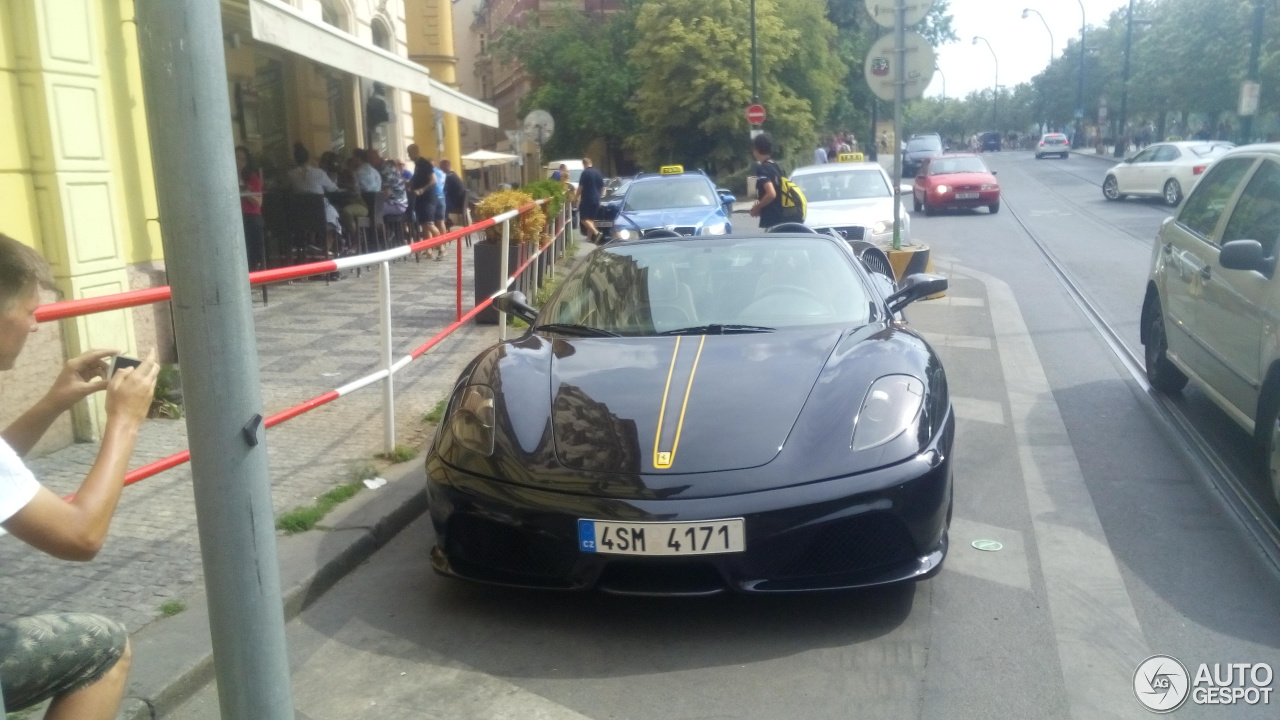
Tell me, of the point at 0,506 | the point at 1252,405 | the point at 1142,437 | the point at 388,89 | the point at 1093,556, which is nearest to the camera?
the point at 0,506

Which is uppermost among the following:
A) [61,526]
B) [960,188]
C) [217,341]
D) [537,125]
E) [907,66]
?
[907,66]

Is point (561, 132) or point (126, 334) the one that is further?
point (561, 132)

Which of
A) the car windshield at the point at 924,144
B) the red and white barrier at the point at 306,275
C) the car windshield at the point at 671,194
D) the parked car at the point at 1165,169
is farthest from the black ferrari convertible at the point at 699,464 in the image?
the car windshield at the point at 924,144

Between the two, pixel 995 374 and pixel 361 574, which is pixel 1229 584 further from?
pixel 995 374

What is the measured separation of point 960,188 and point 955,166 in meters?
1.41

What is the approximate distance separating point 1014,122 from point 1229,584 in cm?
13048

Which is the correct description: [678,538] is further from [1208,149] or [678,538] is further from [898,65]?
[1208,149]

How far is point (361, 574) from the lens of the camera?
4.66 meters

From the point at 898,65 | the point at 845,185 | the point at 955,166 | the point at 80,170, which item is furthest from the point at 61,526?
the point at 955,166

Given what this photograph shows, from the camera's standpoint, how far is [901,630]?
3859mm

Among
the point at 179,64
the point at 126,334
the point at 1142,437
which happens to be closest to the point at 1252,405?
the point at 1142,437

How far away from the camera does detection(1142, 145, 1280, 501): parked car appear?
16.5 feet

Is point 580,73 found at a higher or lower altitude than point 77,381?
higher

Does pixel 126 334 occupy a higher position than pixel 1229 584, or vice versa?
pixel 126 334
